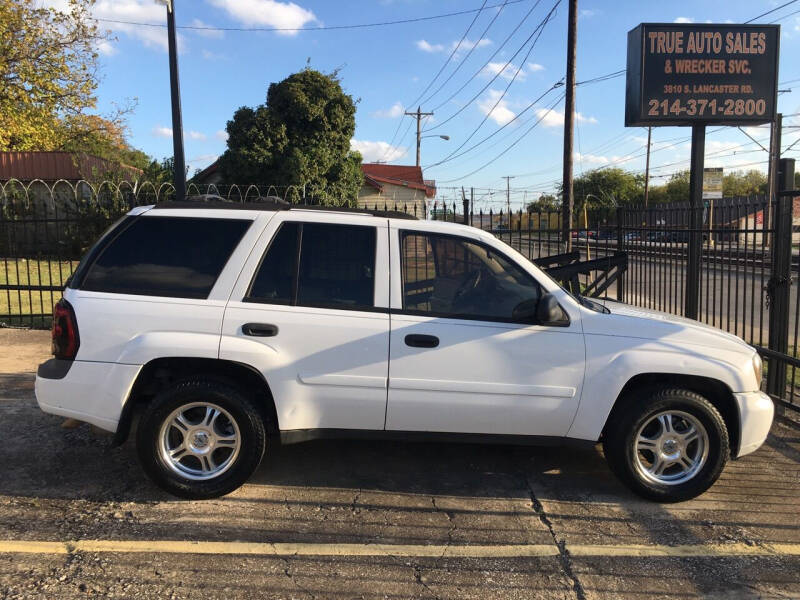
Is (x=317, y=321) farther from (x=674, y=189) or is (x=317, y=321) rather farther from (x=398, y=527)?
(x=674, y=189)

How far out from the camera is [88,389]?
376 cm

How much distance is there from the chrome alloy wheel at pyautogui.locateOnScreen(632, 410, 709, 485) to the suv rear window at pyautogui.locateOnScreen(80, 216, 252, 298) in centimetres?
295

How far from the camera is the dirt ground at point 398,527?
9.91 ft

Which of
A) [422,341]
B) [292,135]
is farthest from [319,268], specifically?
[292,135]

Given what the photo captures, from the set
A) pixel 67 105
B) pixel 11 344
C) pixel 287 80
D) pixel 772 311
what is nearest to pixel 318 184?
pixel 287 80

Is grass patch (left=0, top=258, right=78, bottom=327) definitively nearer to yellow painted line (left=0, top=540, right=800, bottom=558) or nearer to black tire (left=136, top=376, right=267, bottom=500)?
black tire (left=136, top=376, right=267, bottom=500)

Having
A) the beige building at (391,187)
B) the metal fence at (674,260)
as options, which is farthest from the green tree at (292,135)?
the metal fence at (674,260)

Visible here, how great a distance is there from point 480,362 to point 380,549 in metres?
1.25

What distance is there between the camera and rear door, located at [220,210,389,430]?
3754 millimetres

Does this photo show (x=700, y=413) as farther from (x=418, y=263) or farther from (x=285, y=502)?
(x=285, y=502)

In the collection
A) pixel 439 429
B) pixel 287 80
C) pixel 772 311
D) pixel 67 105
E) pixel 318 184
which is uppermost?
pixel 287 80

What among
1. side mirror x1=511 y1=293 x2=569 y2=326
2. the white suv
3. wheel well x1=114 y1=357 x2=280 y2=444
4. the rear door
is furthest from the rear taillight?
side mirror x1=511 y1=293 x2=569 y2=326

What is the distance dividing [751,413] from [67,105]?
23.2 metres

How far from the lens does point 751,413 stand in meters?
3.92
